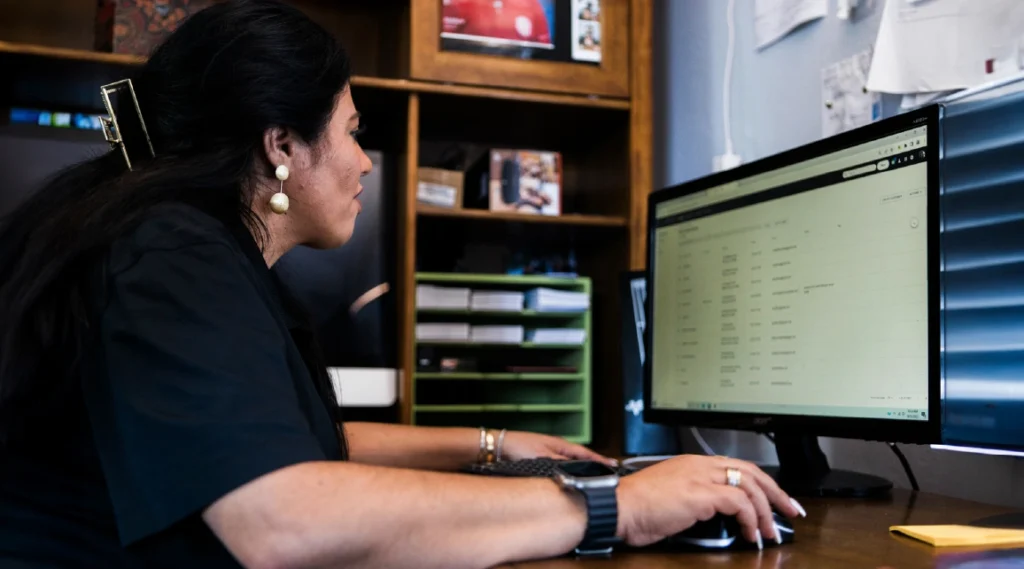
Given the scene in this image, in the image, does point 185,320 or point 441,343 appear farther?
point 441,343

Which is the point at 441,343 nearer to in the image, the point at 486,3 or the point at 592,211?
the point at 592,211

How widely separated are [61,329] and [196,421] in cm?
19

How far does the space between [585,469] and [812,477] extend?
0.50m

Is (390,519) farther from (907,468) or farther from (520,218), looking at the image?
(520,218)

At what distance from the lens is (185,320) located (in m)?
0.71

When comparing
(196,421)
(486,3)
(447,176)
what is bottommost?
(196,421)

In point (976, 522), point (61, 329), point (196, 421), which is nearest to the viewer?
point (196, 421)

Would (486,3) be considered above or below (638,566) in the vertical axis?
above

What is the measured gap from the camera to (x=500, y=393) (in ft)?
6.86

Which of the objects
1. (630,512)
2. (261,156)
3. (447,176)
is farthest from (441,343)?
(630,512)

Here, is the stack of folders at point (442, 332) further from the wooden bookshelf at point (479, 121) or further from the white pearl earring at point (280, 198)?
the white pearl earring at point (280, 198)

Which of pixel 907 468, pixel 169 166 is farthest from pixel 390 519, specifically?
pixel 907 468

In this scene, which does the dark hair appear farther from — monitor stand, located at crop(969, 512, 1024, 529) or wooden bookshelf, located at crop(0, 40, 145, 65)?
wooden bookshelf, located at crop(0, 40, 145, 65)

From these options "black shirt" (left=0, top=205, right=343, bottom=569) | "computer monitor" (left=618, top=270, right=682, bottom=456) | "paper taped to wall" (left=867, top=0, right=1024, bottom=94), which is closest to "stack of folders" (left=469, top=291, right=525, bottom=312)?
"computer monitor" (left=618, top=270, right=682, bottom=456)
